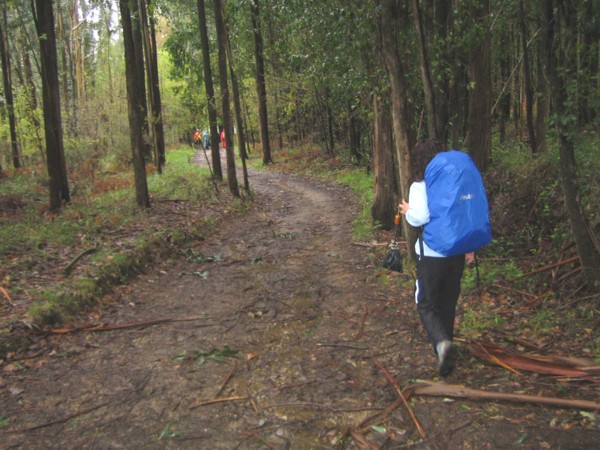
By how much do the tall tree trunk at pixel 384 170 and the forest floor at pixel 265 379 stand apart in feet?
9.19

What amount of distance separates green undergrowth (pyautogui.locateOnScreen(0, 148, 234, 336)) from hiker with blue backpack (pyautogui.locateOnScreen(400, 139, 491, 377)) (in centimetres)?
445

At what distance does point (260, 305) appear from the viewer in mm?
6695

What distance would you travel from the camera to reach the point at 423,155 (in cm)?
421

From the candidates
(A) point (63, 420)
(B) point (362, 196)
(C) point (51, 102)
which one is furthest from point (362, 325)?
(B) point (362, 196)

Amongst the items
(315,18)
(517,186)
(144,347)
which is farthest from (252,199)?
(144,347)

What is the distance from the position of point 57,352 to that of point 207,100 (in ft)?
34.6

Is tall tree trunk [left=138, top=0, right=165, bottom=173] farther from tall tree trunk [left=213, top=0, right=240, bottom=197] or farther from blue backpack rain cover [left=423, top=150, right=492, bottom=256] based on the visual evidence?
blue backpack rain cover [left=423, top=150, right=492, bottom=256]

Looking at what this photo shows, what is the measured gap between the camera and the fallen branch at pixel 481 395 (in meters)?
3.53

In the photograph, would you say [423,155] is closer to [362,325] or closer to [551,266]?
[362,325]

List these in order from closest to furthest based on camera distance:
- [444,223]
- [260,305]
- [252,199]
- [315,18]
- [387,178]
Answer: [444,223], [260,305], [387,178], [315,18], [252,199]

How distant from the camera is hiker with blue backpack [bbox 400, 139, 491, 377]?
150 inches

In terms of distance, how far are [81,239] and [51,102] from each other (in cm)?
366

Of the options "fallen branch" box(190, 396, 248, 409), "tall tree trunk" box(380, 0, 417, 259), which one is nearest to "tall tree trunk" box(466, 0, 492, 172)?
"tall tree trunk" box(380, 0, 417, 259)

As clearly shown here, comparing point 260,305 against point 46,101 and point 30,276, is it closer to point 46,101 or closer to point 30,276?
point 30,276
